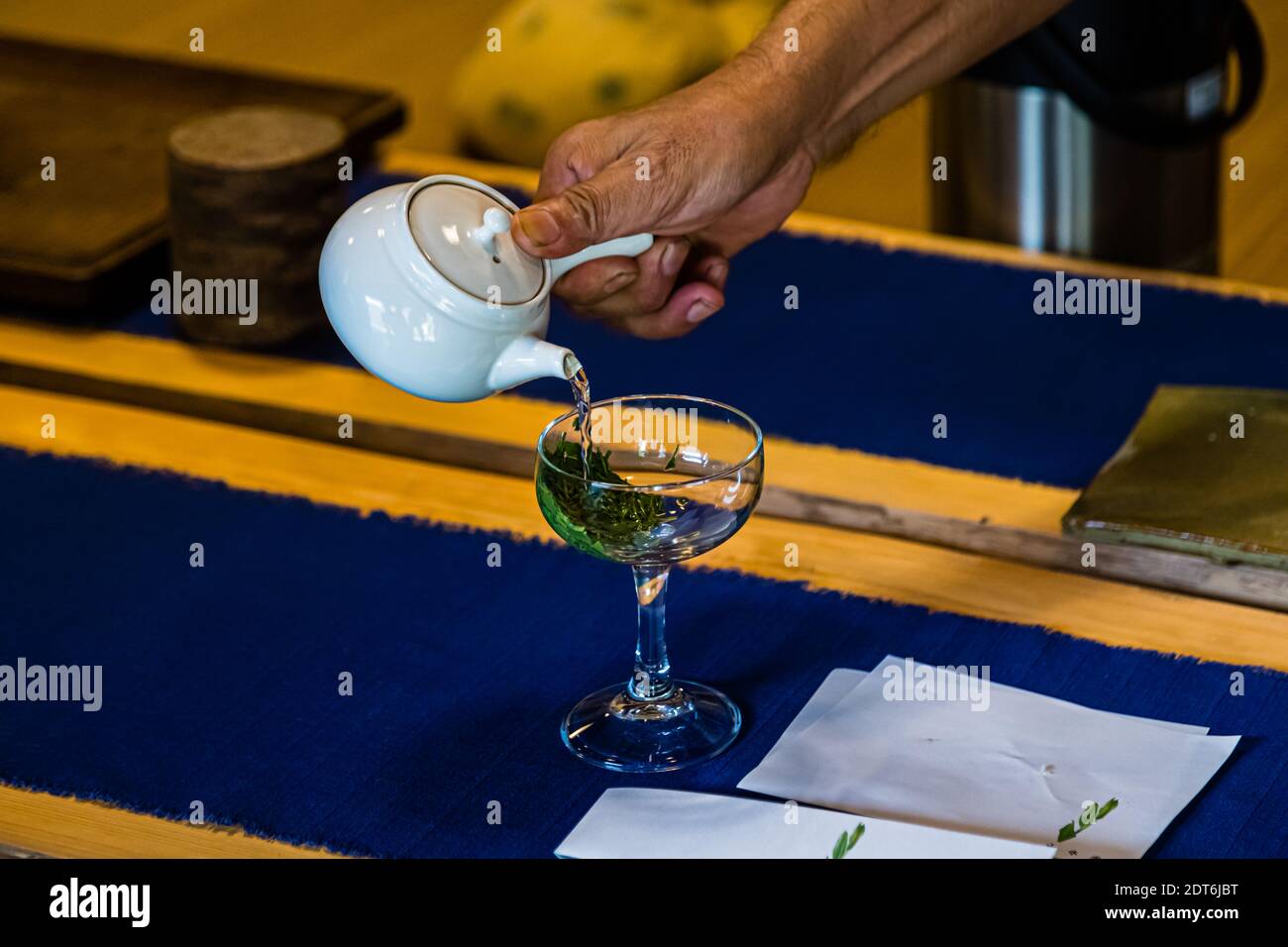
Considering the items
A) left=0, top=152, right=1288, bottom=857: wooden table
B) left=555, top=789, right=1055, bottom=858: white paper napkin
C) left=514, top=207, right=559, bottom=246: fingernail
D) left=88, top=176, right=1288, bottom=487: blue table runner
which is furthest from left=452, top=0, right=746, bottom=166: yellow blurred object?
left=555, top=789, right=1055, bottom=858: white paper napkin

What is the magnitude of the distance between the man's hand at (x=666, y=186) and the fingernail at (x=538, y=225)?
1.3 inches

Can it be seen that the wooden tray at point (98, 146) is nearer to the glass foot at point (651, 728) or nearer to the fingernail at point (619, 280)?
the fingernail at point (619, 280)

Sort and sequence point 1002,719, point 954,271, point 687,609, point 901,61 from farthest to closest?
point 954,271 → point 901,61 → point 687,609 → point 1002,719

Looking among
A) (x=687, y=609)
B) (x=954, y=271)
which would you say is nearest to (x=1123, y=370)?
(x=954, y=271)

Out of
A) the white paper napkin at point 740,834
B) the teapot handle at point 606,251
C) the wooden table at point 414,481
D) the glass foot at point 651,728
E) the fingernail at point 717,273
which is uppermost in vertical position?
the teapot handle at point 606,251

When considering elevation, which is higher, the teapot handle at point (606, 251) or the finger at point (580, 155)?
the finger at point (580, 155)

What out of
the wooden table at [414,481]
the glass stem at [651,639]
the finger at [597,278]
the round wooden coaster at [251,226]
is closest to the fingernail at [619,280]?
the finger at [597,278]


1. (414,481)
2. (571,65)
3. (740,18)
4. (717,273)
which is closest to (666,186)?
(717,273)

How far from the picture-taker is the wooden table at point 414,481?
1.07 metres

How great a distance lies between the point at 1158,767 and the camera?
95 cm

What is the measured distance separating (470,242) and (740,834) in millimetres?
334

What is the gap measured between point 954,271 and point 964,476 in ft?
1.27

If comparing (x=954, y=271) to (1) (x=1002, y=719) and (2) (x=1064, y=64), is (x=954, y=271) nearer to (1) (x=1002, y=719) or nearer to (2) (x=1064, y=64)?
(2) (x=1064, y=64)
